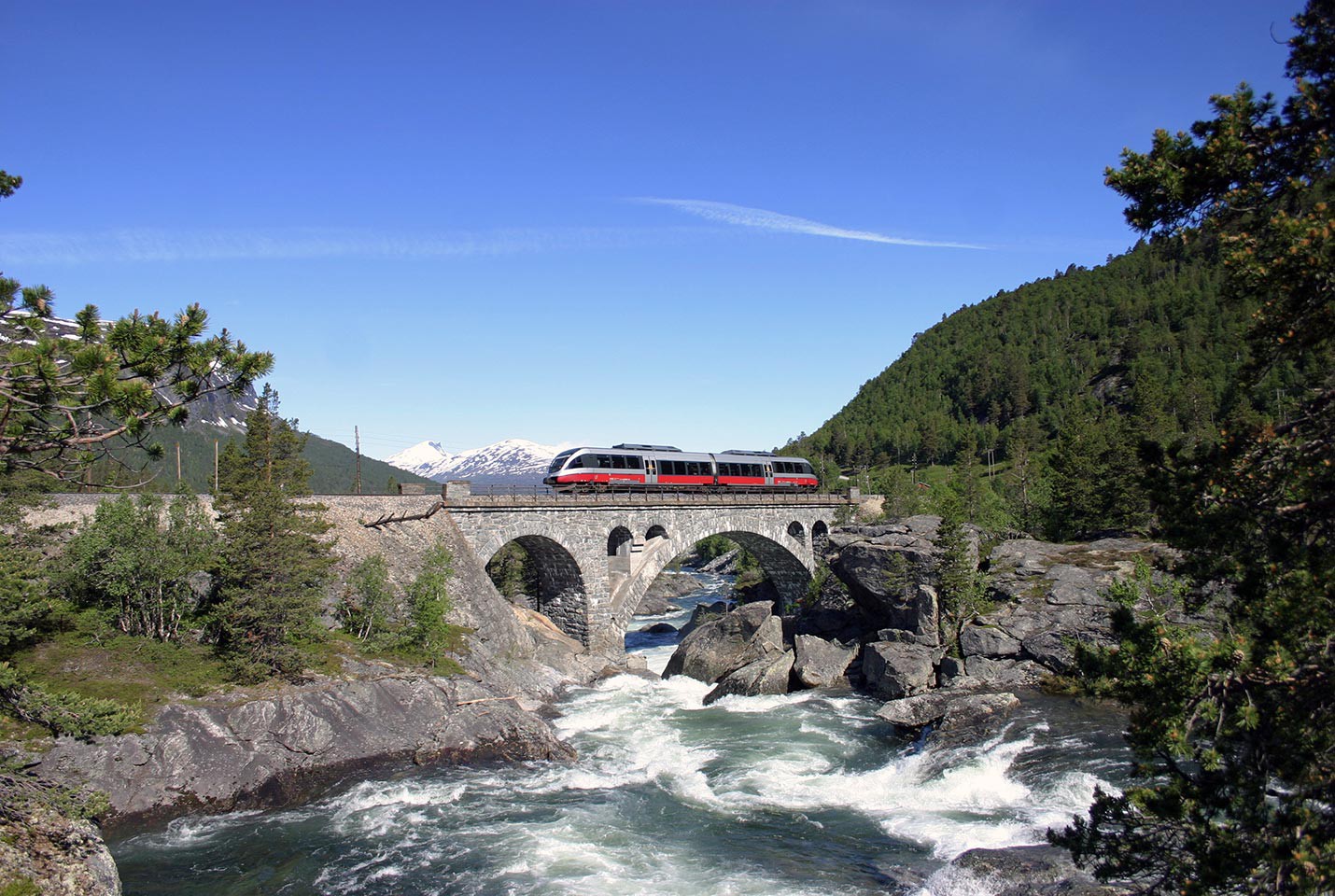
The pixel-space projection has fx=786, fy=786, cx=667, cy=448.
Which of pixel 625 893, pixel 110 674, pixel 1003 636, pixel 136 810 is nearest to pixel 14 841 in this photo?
pixel 136 810

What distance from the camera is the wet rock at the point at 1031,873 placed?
15430 mm

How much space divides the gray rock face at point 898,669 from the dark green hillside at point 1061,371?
61.5 m

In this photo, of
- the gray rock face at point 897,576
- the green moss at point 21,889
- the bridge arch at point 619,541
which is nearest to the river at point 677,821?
the green moss at point 21,889

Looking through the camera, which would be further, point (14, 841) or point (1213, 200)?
point (14, 841)

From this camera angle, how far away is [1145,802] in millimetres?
9227

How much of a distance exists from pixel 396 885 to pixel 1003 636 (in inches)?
1088

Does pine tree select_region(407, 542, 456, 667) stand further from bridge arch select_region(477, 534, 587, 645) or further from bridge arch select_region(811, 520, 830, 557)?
bridge arch select_region(811, 520, 830, 557)

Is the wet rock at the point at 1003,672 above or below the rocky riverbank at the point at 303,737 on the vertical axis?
below

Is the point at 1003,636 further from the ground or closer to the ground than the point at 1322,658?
closer to the ground

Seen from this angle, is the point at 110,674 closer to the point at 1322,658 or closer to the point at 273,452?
the point at 1322,658

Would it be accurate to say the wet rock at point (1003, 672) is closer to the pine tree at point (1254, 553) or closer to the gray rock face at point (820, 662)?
the gray rock face at point (820, 662)

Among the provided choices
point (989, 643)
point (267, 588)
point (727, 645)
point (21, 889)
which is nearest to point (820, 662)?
point (727, 645)

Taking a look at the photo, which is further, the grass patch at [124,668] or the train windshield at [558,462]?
the train windshield at [558,462]

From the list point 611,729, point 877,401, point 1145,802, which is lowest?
point 611,729
